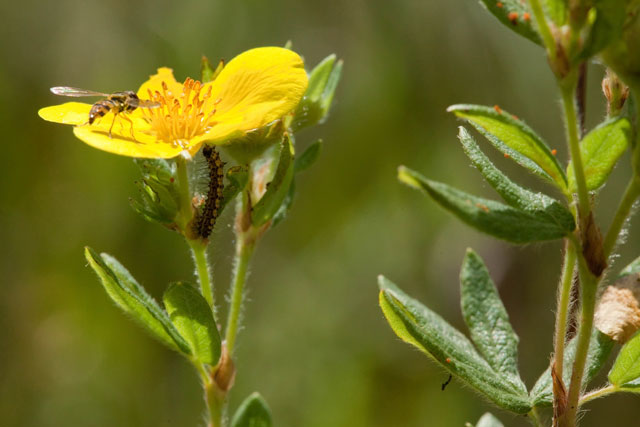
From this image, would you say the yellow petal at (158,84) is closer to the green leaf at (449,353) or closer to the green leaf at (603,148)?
the green leaf at (449,353)


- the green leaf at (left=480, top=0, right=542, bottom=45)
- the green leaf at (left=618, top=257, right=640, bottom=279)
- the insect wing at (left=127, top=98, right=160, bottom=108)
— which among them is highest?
the green leaf at (left=480, top=0, right=542, bottom=45)

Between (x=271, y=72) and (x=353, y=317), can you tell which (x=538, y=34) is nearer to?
(x=271, y=72)

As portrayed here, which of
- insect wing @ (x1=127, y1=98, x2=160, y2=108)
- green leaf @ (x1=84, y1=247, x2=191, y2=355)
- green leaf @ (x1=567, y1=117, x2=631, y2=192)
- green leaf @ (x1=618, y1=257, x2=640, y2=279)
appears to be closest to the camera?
green leaf @ (x1=567, y1=117, x2=631, y2=192)

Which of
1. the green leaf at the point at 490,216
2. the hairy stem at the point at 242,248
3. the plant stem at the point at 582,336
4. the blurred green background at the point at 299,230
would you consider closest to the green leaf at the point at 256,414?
the hairy stem at the point at 242,248

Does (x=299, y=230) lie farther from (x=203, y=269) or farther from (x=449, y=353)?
(x=449, y=353)

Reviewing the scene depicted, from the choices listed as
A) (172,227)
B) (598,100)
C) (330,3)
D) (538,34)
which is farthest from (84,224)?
(538,34)

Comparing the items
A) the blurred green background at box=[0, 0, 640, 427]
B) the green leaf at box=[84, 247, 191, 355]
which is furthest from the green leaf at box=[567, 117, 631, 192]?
the blurred green background at box=[0, 0, 640, 427]

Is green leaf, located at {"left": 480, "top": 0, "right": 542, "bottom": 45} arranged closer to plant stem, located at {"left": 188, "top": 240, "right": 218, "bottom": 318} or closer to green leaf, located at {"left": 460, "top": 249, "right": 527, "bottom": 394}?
green leaf, located at {"left": 460, "top": 249, "right": 527, "bottom": 394}
